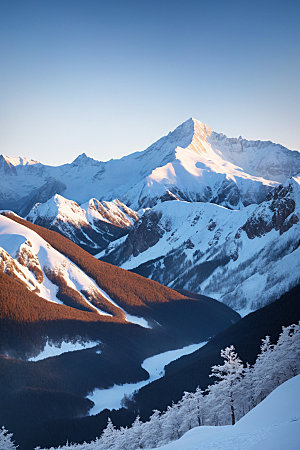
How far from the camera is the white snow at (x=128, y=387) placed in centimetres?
12112

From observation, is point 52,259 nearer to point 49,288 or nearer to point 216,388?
point 49,288

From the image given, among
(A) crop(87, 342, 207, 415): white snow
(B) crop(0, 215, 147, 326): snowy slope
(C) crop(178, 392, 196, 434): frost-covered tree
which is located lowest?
(C) crop(178, 392, 196, 434): frost-covered tree

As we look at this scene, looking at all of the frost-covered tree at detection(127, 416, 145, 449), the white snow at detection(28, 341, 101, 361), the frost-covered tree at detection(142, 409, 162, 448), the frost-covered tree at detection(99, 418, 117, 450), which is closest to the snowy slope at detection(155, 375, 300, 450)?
the frost-covered tree at detection(142, 409, 162, 448)

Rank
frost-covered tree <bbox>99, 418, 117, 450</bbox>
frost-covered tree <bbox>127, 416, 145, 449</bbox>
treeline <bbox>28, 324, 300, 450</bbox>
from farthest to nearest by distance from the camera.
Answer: frost-covered tree <bbox>99, 418, 117, 450</bbox>, frost-covered tree <bbox>127, 416, 145, 449</bbox>, treeline <bbox>28, 324, 300, 450</bbox>

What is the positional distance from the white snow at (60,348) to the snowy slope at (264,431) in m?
87.9

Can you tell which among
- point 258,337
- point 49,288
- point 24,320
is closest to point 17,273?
point 49,288

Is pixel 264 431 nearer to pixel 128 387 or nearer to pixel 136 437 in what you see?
pixel 136 437

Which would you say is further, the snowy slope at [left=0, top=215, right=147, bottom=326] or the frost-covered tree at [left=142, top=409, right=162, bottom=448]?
the snowy slope at [left=0, top=215, right=147, bottom=326]

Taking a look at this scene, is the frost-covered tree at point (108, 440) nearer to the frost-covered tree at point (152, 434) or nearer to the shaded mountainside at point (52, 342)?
the frost-covered tree at point (152, 434)

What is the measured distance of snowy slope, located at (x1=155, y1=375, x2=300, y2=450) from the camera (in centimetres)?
3658

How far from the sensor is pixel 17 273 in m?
174

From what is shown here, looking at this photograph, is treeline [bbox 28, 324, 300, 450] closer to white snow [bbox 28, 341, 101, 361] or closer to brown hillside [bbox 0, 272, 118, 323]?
white snow [bbox 28, 341, 101, 361]

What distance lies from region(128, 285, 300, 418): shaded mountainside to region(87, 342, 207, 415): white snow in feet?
15.6

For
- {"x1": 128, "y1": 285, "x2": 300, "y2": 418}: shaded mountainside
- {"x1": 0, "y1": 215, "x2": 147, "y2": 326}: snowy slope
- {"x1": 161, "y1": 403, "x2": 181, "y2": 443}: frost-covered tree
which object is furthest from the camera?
{"x1": 0, "y1": 215, "x2": 147, "y2": 326}: snowy slope
